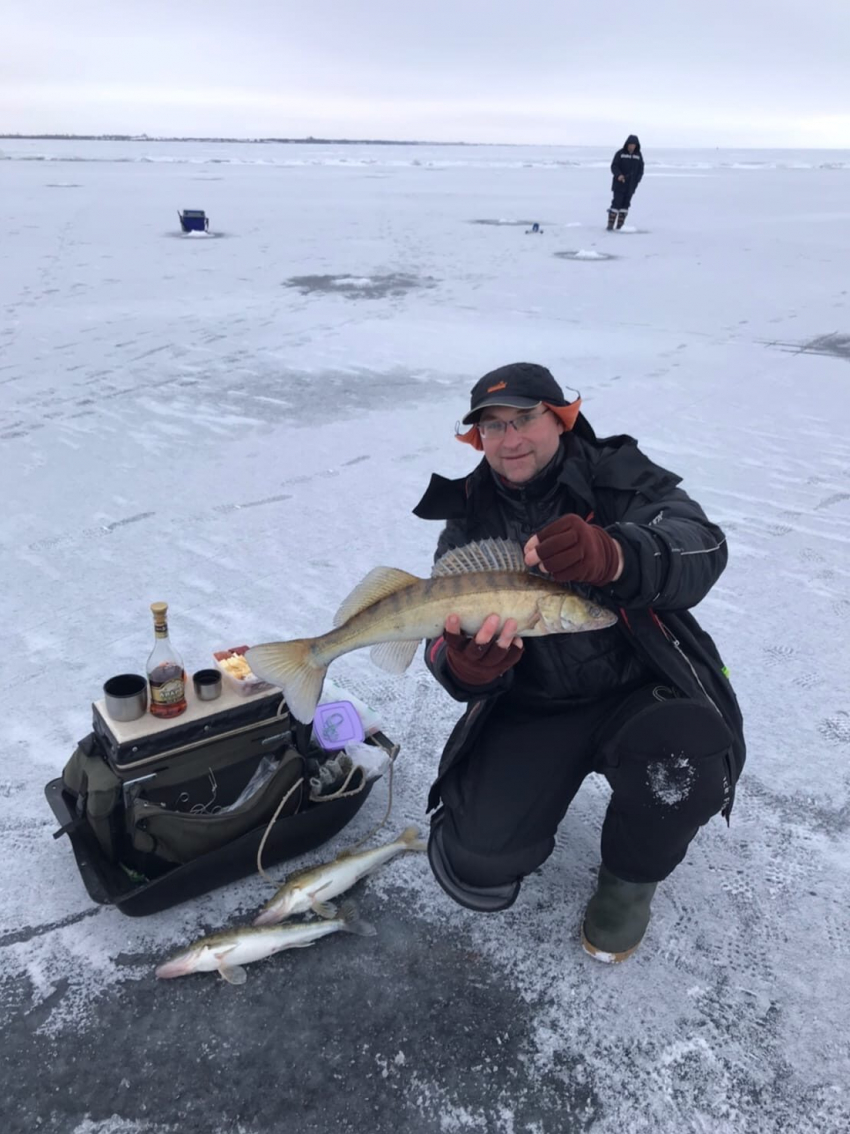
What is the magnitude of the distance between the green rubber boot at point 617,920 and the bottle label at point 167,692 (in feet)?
4.64

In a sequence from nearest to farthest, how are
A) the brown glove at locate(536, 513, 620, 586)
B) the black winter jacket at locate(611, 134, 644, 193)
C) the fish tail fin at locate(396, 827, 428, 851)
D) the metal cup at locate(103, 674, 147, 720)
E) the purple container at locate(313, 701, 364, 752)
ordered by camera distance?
the brown glove at locate(536, 513, 620, 586) < the metal cup at locate(103, 674, 147, 720) < the fish tail fin at locate(396, 827, 428, 851) < the purple container at locate(313, 701, 364, 752) < the black winter jacket at locate(611, 134, 644, 193)

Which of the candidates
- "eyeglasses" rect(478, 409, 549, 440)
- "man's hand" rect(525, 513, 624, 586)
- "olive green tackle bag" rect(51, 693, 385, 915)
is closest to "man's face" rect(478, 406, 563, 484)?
"eyeglasses" rect(478, 409, 549, 440)

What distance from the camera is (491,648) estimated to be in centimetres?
231

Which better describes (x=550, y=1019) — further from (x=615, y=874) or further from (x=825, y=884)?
(x=825, y=884)

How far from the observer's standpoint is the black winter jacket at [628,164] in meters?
18.3

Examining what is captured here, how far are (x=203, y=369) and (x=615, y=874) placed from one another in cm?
710

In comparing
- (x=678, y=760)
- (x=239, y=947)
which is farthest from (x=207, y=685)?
(x=678, y=760)

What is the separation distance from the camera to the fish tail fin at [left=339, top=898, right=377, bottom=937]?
7.83 ft

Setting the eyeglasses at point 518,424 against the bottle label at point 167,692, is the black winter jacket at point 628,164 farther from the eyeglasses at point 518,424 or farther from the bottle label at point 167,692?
the bottle label at point 167,692

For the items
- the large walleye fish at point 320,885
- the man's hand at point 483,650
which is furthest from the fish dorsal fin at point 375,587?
the large walleye fish at point 320,885

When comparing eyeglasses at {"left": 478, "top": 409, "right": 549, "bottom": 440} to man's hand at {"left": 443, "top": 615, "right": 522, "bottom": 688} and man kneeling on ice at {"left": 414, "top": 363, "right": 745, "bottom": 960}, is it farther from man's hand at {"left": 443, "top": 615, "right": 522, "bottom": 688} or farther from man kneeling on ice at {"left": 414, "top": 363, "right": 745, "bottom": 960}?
man's hand at {"left": 443, "top": 615, "right": 522, "bottom": 688}

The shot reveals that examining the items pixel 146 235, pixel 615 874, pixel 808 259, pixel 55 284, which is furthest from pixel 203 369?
pixel 808 259

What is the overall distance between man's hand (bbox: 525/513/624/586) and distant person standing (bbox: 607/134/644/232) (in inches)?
726

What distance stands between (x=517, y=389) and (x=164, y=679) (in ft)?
4.57
